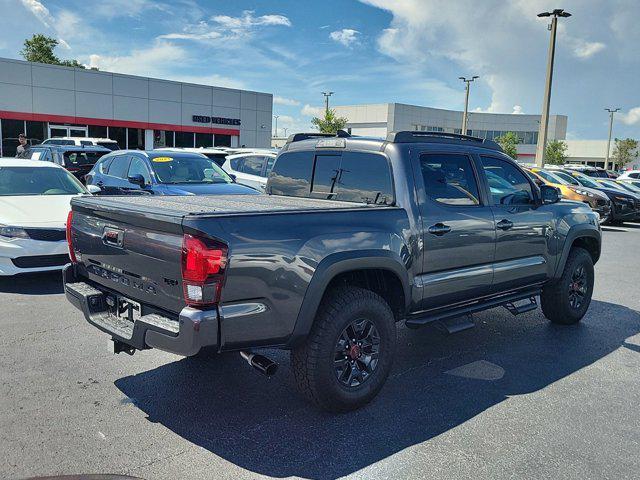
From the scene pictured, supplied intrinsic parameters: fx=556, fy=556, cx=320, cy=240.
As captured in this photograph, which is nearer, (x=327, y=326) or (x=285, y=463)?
(x=285, y=463)

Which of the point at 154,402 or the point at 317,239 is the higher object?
the point at 317,239

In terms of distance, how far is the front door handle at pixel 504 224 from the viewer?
485cm

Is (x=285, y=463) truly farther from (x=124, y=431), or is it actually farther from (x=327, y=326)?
(x=124, y=431)

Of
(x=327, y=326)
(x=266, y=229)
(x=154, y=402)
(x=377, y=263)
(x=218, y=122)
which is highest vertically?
(x=218, y=122)

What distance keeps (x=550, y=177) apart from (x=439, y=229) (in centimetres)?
1421

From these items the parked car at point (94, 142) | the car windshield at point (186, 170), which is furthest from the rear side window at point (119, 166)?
the parked car at point (94, 142)

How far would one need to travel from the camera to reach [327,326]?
3578 mm

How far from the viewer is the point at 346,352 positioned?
3803 mm

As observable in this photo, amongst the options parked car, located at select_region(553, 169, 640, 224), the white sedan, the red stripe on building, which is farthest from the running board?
the red stripe on building

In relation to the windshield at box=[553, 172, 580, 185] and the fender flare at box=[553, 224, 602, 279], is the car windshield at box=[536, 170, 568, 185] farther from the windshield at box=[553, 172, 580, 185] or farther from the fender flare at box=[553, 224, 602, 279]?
the fender flare at box=[553, 224, 602, 279]

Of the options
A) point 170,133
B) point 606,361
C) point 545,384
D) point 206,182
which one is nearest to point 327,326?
point 545,384

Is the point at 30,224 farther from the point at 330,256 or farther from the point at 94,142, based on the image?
the point at 94,142

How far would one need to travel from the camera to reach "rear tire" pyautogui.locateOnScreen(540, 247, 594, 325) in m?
5.82

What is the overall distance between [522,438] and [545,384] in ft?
3.39
